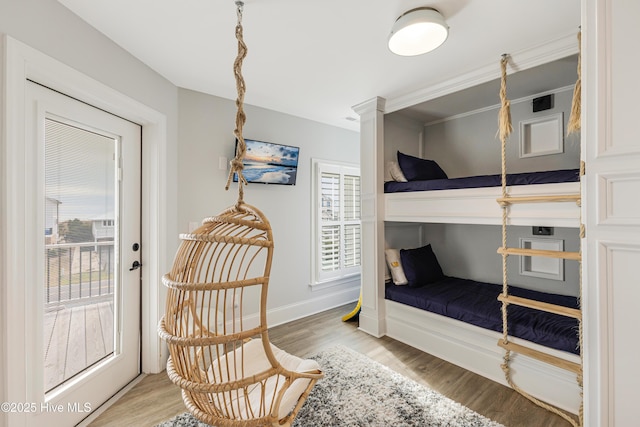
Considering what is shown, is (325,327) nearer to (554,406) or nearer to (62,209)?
(554,406)

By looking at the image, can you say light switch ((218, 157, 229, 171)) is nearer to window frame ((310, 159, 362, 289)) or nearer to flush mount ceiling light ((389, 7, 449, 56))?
window frame ((310, 159, 362, 289))

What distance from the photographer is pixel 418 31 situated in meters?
1.68

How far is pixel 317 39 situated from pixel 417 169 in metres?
1.60

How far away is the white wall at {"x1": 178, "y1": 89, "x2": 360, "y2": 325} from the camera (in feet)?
8.76

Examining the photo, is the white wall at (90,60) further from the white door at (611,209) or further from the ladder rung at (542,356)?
the ladder rung at (542,356)

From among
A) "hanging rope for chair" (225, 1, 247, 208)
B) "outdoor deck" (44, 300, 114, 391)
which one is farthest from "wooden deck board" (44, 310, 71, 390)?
"hanging rope for chair" (225, 1, 247, 208)

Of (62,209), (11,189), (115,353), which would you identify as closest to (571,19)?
(11,189)

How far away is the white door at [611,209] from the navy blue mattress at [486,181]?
32.8 inches

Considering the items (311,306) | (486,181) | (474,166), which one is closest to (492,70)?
(486,181)

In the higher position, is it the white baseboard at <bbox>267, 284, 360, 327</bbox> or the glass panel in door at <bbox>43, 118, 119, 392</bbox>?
the glass panel in door at <bbox>43, 118, 119, 392</bbox>

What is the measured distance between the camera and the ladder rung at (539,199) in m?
1.79

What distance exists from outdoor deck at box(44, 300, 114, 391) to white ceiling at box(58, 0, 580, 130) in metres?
1.75

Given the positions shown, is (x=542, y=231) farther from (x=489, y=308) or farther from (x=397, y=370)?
(x=397, y=370)

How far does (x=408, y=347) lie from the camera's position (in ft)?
8.98
